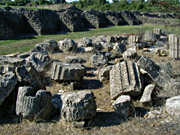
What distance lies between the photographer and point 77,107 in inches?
128

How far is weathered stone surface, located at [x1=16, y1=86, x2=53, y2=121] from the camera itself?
129 inches

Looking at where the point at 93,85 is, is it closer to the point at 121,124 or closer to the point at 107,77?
the point at 107,77

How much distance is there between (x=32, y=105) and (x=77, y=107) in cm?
73

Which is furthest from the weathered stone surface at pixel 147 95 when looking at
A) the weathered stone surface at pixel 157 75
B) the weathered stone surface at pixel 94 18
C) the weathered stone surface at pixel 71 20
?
the weathered stone surface at pixel 94 18

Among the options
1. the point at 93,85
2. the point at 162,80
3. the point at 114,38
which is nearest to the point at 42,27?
the point at 114,38

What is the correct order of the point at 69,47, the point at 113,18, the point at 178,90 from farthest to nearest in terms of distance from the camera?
the point at 113,18 < the point at 69,47 < the point at 178,90

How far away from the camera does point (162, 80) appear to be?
4633 mm

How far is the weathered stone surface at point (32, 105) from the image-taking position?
3.29 metres

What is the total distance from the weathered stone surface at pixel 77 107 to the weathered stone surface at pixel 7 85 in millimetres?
989

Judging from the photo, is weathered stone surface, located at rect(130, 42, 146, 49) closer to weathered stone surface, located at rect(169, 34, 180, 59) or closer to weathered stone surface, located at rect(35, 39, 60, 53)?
weathered stone surface, located at rect(169, 34, 180, 59)

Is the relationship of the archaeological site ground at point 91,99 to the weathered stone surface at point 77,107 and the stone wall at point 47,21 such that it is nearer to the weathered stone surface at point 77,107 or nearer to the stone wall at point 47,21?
the weathered stone surface at point 77,107

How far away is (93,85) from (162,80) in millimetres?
1738

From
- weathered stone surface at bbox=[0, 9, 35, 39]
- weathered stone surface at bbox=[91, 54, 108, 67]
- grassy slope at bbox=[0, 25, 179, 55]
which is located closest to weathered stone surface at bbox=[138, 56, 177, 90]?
weathered stone surface at bbox=[91, 54, 108, 67]

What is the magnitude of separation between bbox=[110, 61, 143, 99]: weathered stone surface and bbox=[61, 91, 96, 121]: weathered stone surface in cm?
103
